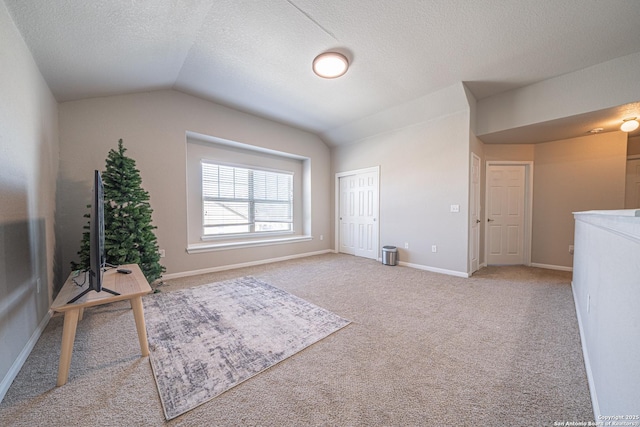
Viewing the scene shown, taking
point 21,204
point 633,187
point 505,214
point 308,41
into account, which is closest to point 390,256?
point 505,214

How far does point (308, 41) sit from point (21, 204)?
293cm

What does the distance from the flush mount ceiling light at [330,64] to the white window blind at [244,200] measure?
2561 mm

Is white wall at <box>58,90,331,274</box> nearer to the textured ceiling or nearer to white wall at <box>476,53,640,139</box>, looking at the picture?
the textured ceiling

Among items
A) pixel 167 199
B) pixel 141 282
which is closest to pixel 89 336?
pixel 141 282

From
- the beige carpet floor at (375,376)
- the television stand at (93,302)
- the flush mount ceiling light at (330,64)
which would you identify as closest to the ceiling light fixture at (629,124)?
the beige carpet floor at (375,376)

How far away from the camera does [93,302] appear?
139 centimetres

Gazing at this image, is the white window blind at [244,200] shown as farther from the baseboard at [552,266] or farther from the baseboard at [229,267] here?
the baseboard at [552,266]

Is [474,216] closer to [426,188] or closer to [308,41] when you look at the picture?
[426,188]

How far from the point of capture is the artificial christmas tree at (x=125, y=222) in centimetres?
248

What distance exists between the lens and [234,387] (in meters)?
1.36

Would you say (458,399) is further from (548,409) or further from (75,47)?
(75,47)

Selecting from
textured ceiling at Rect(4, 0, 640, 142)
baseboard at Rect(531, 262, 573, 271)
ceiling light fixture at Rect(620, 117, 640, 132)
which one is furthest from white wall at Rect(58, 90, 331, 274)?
ceiling light fixture at Rect(620, 117, 640, 132)

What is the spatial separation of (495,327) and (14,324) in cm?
368

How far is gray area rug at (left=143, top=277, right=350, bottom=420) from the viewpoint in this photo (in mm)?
1392
